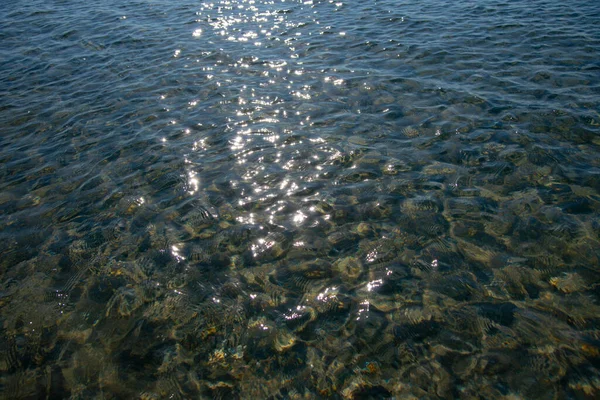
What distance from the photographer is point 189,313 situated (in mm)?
6027

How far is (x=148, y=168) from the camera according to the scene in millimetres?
9266

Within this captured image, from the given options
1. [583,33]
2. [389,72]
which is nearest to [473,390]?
[389,72]

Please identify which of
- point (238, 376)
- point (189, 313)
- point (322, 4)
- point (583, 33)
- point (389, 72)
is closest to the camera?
point (238, 376)

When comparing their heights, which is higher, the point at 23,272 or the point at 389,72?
the point at 389,72

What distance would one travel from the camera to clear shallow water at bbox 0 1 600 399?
5.29 m

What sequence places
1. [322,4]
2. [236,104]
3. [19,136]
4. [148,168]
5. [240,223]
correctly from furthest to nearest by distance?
[322,4] < [236,104] < [19,136] < [148,168] < [240,223]

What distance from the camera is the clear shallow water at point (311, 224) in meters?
5.29

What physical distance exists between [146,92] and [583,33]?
1679 cm

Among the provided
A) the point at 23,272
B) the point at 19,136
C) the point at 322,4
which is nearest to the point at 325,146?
the point at 23,272

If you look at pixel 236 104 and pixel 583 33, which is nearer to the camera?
pixel 236 104

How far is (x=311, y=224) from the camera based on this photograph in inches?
293

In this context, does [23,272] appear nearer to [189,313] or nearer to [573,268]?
[189,313]

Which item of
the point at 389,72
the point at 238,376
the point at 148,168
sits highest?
the point at 389,72

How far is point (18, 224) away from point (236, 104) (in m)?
6.73
